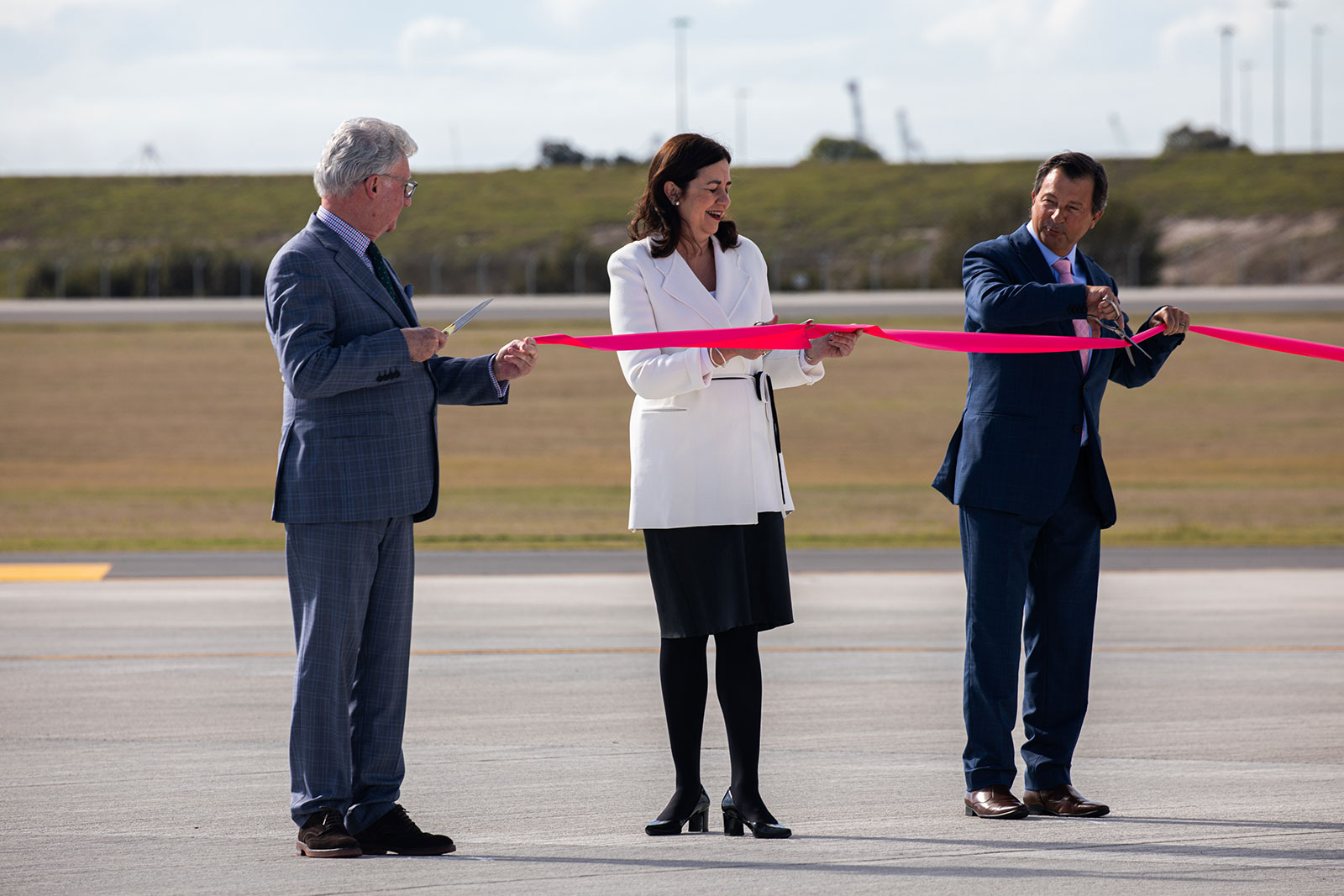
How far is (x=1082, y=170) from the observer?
211 inches

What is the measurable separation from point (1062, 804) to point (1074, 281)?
185 centimetres

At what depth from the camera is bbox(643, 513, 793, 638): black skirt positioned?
5.03 meters

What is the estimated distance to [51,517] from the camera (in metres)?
19.9

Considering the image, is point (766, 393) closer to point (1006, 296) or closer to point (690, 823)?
point (1006, 296)

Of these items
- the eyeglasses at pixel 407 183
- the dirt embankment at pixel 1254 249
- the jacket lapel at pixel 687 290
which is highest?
the dirt embankment at pixel 1254 249

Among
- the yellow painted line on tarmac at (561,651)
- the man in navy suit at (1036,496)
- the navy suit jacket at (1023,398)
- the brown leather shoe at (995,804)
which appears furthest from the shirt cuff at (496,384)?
the yellow painted line on tarmac at (561,651)

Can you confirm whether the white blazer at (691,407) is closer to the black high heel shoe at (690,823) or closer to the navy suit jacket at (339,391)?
the navy suit jacket at (339,391)

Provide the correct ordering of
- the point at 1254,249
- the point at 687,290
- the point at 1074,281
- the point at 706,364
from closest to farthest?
the point at 706,364 → the point at 687,290 → the point at 1074,281 → the point at 1254,249

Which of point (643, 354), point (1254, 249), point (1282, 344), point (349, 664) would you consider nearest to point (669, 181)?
point (643, 354)

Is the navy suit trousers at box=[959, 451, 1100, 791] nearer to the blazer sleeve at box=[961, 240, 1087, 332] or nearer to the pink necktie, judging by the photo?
the pink necktie

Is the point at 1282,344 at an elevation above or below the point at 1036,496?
above

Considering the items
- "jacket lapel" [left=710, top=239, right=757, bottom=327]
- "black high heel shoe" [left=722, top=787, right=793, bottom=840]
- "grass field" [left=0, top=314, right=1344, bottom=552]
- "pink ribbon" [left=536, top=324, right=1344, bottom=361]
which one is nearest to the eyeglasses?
"pink ribbon" [left=536, top=324, right=1344, bottom=361]

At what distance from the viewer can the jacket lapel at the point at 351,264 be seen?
192 inches

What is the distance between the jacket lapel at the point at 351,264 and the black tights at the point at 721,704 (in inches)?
58.1
